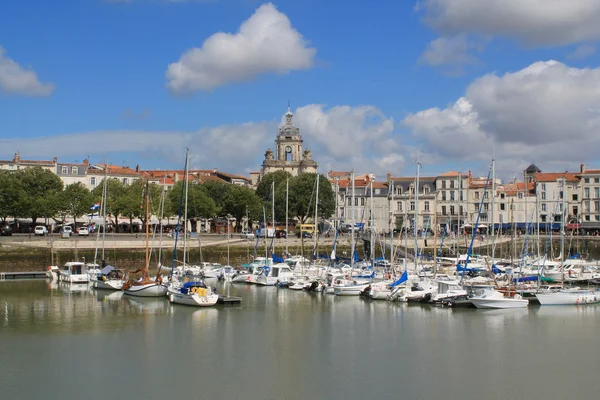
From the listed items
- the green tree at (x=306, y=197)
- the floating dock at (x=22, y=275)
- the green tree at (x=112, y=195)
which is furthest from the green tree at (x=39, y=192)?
the green tree at (x=306, y=197)

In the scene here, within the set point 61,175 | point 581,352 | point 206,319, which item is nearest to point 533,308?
point 581,352

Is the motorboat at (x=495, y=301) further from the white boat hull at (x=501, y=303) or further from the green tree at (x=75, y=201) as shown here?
the green tree at (x=75, y=201)

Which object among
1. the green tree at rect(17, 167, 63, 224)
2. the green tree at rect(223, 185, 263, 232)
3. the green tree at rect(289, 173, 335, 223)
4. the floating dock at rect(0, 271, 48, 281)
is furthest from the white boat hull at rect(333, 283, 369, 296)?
the green tree at rect(223, 185, 263, 232)

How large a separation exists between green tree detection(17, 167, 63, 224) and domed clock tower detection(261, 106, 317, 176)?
38451 millimetres

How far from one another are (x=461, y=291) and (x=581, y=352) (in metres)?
12.3

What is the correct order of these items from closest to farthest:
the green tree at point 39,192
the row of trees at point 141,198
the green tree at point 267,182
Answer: the green tree at point 39,192, the row of trees at point 141,198, the green tree at point 267,182

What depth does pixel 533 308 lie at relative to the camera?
38.8 meters

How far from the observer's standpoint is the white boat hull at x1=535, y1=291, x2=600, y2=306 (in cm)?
3956

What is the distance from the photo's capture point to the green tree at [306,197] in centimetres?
9056

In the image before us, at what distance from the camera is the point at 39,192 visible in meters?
79.9

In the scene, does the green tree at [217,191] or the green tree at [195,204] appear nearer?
the green tree at [195,204]

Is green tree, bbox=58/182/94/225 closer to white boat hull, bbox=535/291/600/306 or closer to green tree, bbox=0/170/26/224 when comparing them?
green tree, bbox=0/170/26/224

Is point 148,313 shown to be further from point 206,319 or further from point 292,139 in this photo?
point 292,139

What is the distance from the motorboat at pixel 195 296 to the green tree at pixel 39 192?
136ft
